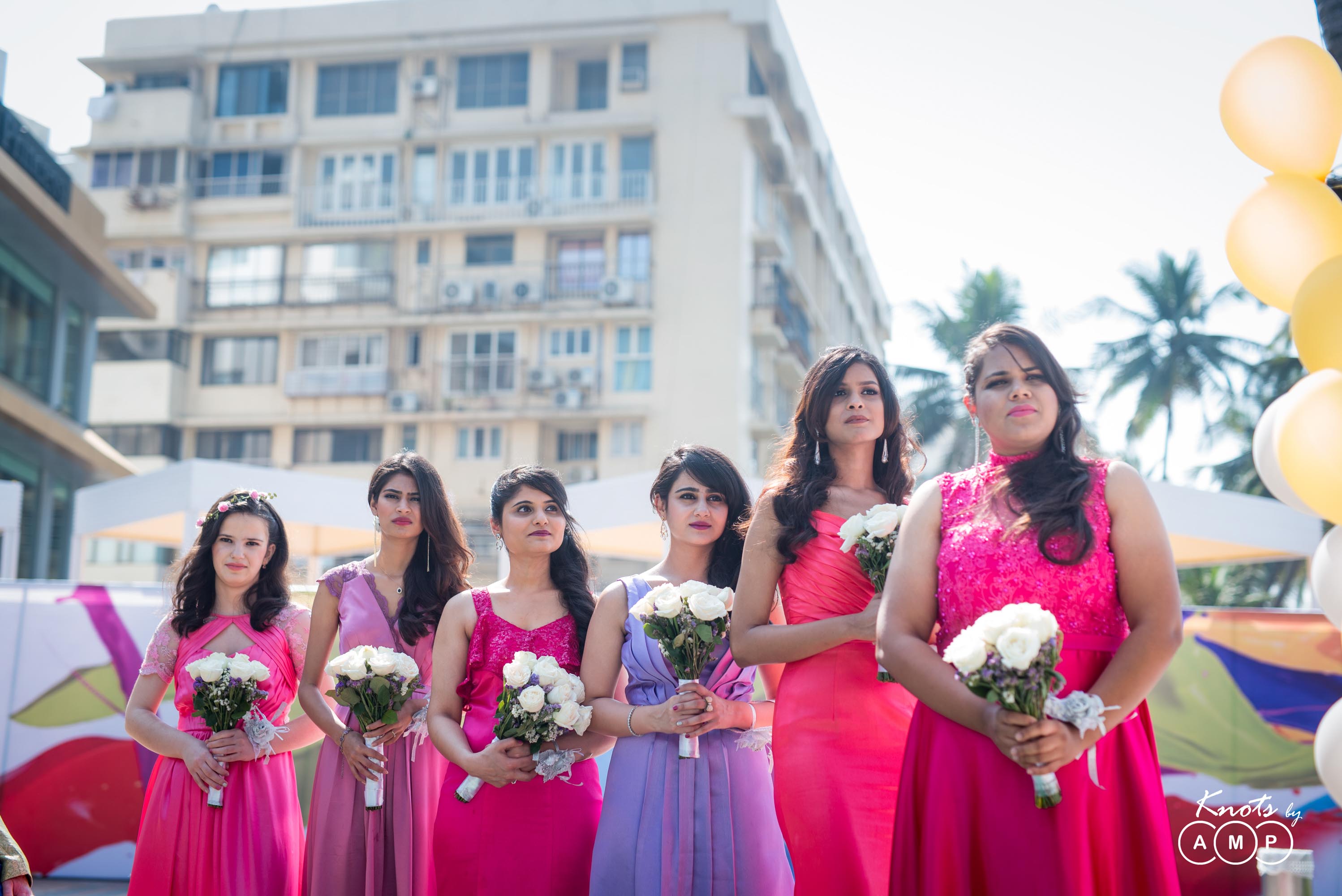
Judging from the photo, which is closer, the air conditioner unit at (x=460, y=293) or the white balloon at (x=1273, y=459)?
the white balloon at (x=1273, y=459)

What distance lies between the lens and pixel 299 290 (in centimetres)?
3195

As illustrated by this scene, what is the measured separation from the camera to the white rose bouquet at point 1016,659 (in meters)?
2.44

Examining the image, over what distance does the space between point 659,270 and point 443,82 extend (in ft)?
25.3

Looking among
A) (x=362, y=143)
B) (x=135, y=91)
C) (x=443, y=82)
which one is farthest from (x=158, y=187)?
(x=443, y=82)

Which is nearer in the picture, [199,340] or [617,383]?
[617,383]

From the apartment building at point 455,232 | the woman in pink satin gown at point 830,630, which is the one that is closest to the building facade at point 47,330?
the apartment building at point 455,232

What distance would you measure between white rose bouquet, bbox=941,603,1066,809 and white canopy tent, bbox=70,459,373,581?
872 centimetres

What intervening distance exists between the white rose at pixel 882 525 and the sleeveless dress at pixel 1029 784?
0.38 m

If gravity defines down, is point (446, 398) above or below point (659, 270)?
below

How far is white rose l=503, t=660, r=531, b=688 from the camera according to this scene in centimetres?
371

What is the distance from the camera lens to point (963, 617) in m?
2.89

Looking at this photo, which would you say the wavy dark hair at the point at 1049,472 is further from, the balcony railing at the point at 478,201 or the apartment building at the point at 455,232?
the balcony railing at the point at 478,201

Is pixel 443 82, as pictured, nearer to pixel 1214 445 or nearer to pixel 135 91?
pixel 135 91

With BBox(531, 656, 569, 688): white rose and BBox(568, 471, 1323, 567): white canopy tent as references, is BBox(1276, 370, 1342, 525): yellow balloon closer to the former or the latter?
BBox(531, 656, 569, 688): white rose
